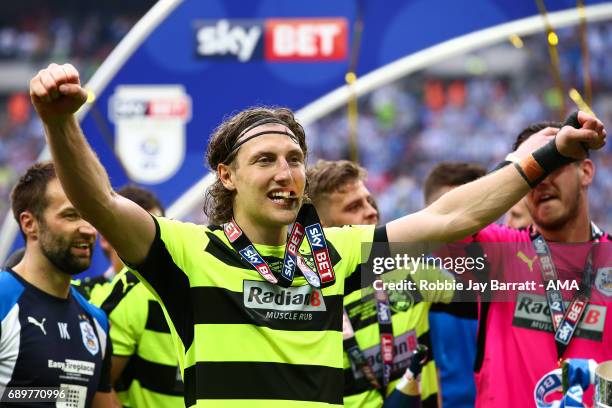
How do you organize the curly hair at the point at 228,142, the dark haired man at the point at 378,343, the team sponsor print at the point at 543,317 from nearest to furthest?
the curly hair at the point at 228,142 < the team sponsor print at the point at 543,317 < the dark haired man at the point at 378,343

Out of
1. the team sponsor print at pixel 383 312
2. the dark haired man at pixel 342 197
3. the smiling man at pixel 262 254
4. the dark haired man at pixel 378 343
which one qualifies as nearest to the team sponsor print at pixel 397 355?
the dark haired man at pixel 378 343

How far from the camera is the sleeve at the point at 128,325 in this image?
14.8 ft

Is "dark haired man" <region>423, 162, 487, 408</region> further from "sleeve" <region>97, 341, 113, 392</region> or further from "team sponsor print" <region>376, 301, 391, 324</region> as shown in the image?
"sleeve" <region>97, 341, 113, 392</region>

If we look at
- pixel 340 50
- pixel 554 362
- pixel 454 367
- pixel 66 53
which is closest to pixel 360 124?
pixel 66 53

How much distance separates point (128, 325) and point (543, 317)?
1995 millimetres

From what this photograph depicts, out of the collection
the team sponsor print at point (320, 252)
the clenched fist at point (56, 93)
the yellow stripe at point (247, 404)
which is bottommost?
the yellow stripe at point (247, 404)

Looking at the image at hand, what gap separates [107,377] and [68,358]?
303 mm

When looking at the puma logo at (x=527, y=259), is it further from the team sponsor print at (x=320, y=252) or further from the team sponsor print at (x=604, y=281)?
the team sponsor print at (x=320, y=252)

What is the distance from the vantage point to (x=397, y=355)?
4.32 metres

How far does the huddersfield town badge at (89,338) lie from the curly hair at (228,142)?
111 centimetres

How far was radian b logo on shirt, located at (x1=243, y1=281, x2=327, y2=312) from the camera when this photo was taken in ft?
9.53

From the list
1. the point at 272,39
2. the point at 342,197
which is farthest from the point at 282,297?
the point at 272,39

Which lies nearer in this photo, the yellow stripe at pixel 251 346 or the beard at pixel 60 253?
the yellow stripe at pixel 251 346

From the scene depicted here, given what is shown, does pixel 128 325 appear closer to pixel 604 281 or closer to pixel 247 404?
pixel 247 404
